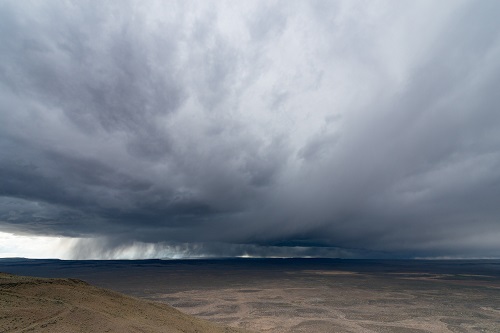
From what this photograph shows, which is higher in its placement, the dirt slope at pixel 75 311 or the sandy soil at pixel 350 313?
the dirt slope at pixel 75 311

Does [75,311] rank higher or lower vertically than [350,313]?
higher

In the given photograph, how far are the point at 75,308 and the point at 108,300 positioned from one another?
184 inches

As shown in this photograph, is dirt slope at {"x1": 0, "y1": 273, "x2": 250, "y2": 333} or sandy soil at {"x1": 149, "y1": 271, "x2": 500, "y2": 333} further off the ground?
dirt slope at {"x1": 0, "y1": 273, "x2": 250, "y2": 333}

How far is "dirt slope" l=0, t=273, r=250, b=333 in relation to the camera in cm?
1934

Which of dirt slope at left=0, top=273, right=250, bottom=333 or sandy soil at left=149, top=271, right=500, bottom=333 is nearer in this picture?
dirt slope at left=0, top=273, right=250, bottom=333

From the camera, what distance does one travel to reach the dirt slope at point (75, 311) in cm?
1934

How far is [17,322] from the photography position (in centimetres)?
1878

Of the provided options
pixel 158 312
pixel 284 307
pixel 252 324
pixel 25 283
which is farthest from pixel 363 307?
pixel 25 283

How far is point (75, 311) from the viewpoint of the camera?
21422mm

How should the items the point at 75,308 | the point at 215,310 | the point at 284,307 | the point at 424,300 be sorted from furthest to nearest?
the point at 424,300
the point at 284,307
the point at 215,310
the point at 75,308

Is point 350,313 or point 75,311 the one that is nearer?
point 75,311

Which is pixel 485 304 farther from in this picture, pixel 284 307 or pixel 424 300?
pixel 284 307

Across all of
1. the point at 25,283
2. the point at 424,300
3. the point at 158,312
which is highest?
the point at 25,283

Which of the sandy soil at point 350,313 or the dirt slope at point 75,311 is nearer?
the dirt slope at point 75,311
